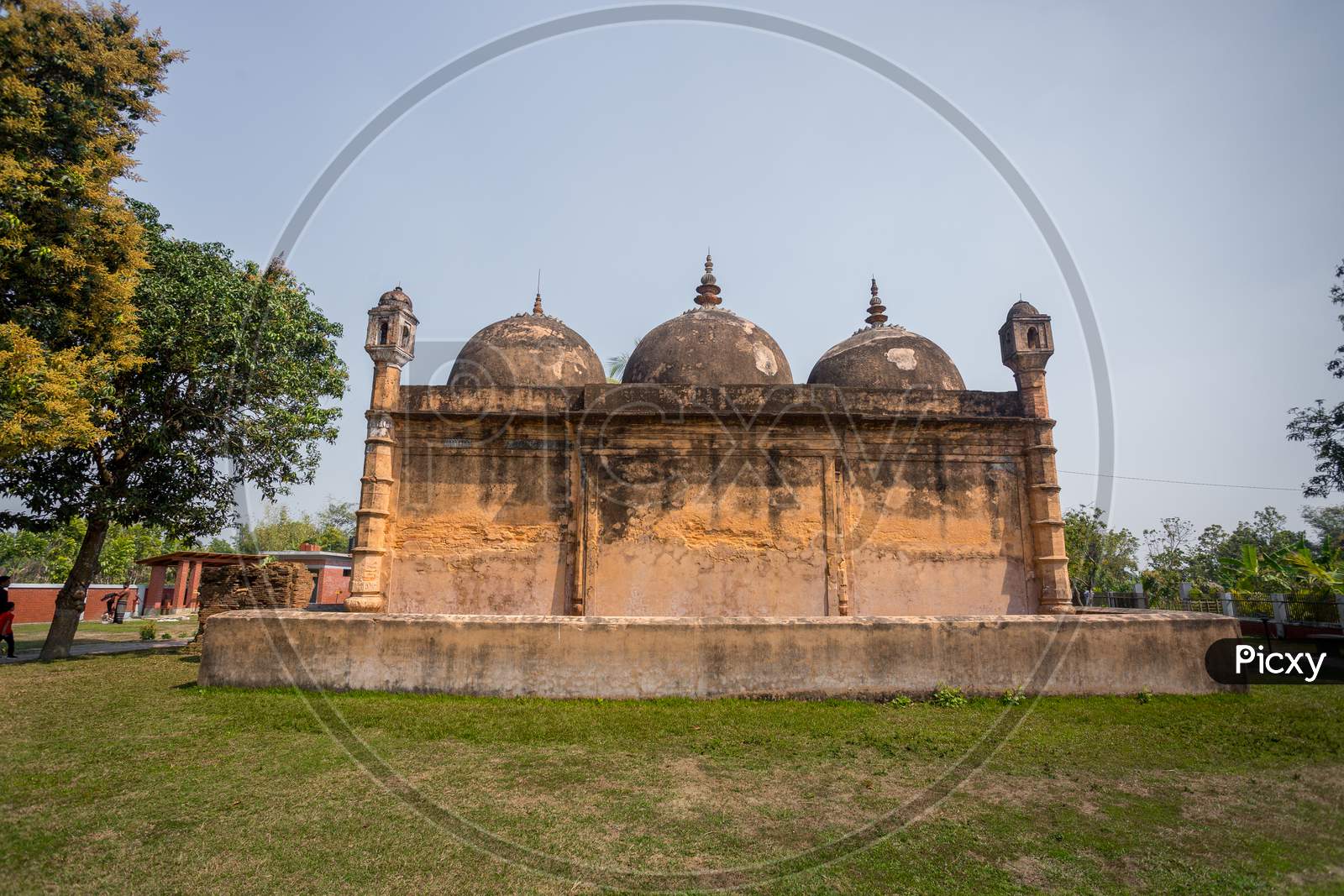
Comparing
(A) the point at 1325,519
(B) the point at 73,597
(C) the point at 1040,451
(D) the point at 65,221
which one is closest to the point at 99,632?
(B) the point at 73,597

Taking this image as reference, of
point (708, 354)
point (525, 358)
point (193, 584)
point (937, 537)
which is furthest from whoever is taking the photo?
point (193, 584)

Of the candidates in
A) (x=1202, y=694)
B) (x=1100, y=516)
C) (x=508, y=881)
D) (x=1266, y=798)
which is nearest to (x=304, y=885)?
(x=508, y=881)

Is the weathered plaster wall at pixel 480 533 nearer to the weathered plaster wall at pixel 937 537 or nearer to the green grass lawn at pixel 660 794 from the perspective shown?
the green grass lawn at pixel 660 794

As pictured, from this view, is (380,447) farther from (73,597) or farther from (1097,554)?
(1097,554)

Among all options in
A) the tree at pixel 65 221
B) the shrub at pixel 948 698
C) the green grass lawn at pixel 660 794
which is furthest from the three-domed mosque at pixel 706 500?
the tree at pixel 65 221

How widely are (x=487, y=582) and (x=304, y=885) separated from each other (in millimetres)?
6355

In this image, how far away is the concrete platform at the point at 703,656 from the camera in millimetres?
6891

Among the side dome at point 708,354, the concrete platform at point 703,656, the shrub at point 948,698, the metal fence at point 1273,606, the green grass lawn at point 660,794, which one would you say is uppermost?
the side dome at point 708,354

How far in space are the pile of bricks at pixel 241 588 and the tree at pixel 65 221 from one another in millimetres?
4073

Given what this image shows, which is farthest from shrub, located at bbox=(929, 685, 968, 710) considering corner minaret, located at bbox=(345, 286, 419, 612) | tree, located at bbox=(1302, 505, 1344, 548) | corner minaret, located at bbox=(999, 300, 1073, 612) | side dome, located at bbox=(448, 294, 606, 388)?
tree, located at bbox=(1302, 505, 1344, 548)

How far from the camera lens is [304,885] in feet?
10.2

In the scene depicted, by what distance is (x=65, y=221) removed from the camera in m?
9.03

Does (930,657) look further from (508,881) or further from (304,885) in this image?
(304,885)

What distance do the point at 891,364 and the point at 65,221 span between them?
483 inches
